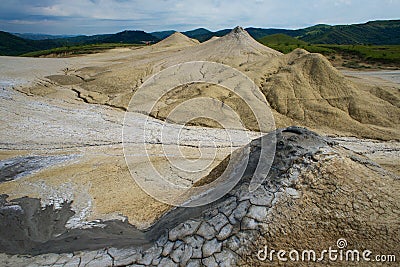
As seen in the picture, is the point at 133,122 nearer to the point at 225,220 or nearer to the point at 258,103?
the point at 258,103

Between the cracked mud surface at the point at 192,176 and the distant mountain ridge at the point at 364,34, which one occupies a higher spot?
the distant mountain ridge at the point at 364,34

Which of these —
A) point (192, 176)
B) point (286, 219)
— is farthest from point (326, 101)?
point (286, 219)

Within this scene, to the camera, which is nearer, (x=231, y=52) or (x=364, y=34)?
(x=231, y=52)

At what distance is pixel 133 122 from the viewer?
1151 centimetres

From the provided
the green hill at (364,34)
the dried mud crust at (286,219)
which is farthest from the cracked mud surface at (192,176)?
the green hill at (364,34)

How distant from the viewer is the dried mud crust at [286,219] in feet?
12.5

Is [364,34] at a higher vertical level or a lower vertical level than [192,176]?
higher

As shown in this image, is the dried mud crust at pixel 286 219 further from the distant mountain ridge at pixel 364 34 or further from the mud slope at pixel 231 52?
the distant mountain ridge at pixel 364 34

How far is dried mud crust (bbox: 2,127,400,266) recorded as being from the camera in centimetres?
381

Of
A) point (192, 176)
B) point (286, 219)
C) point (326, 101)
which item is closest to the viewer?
point (286, 219)

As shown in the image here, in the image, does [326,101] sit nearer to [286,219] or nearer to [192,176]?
[192,176]

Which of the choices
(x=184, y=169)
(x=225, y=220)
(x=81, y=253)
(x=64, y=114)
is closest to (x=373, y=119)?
(x=184, y=169)

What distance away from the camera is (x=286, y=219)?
155 inches

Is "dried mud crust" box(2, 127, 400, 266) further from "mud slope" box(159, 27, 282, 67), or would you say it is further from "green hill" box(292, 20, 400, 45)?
"green hill" box(292, 20, 400, 45)
